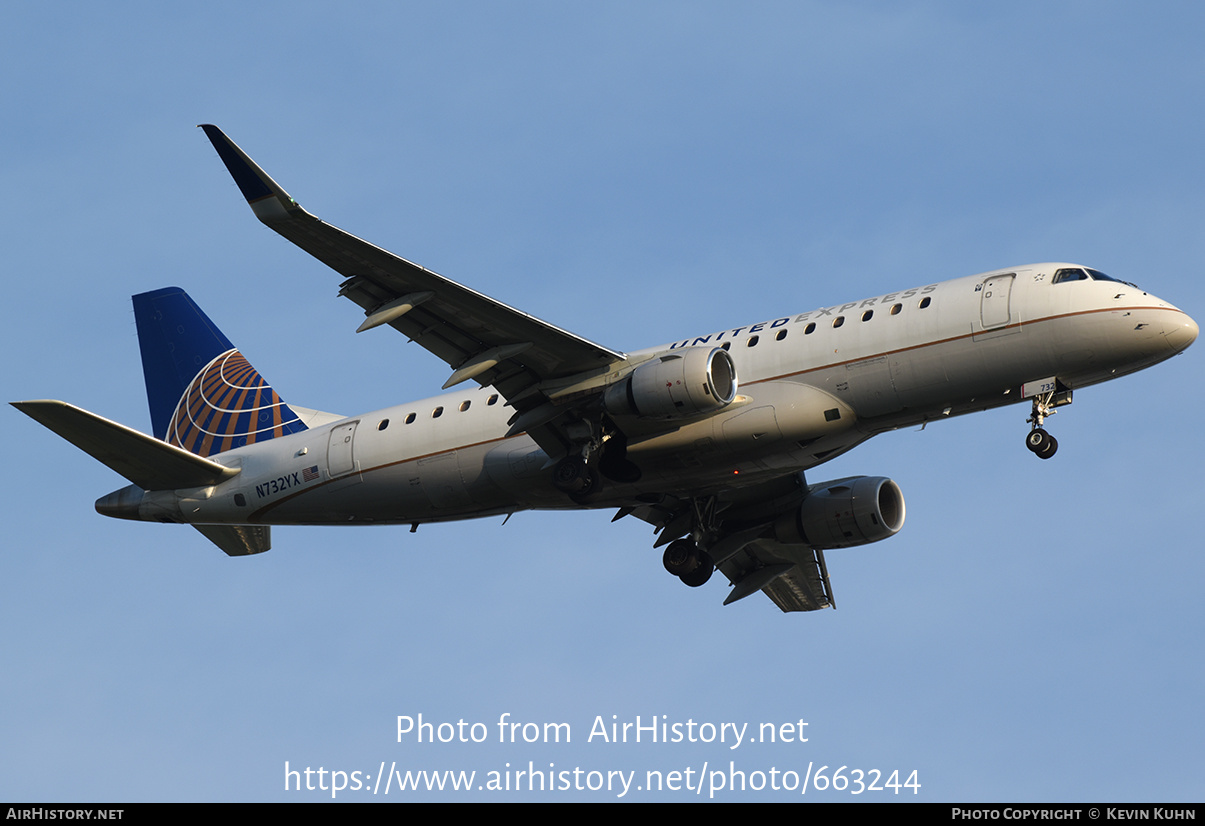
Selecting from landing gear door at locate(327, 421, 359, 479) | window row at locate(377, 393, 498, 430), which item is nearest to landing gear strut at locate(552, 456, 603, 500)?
window row at locate(377, 393, 498, 430)

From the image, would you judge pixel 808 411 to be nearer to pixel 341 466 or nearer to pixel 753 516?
pixel 753 516

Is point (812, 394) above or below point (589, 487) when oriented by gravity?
above

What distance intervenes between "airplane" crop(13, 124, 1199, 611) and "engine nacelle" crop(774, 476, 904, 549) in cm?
5

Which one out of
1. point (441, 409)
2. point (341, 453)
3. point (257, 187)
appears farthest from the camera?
point (341, 453)

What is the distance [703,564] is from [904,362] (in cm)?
856

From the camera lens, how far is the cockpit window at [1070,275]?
95.1 ft

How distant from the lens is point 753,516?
→ 36.3 meters

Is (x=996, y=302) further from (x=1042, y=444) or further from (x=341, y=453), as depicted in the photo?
(x=341, y=453)

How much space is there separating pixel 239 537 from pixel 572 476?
1068 cm

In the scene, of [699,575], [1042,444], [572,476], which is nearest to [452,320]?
[572,476]

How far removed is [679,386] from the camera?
1144 inches

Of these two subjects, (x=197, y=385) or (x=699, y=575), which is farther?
(x=197, y=385)

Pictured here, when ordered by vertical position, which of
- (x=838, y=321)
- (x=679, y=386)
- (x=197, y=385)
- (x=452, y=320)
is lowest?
(x=679, y=386)

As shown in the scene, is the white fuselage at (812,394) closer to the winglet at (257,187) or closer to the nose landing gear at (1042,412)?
the nose landing gear at (1042,412)
